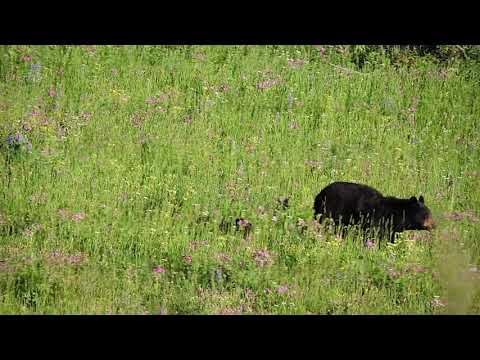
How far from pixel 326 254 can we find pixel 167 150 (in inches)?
151

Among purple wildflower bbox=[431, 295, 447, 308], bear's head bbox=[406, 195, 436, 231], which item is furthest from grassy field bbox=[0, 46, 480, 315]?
bear's head bbox=[406, 195, 436, 231]

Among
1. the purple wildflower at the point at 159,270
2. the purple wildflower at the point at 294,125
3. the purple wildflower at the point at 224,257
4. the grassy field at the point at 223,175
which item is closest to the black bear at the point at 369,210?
the grassy field at the point at 223,175

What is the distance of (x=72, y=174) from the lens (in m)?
11.2

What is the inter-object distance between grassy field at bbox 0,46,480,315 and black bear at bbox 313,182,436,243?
211 mm

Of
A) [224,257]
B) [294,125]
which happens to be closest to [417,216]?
[224,257]

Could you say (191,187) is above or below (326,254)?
above

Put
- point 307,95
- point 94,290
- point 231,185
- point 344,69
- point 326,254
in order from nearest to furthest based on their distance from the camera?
1. point 94,290
2. point 326,254
3. point 231,185
4. point 307,95
5. point 344,69

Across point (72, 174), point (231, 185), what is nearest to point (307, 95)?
point (231, 185)

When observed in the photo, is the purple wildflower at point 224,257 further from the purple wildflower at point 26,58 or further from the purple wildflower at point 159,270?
the purple wildflower at point 26,58

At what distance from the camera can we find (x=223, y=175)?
11.6 m

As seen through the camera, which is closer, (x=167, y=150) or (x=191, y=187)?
(x=191, y=187)

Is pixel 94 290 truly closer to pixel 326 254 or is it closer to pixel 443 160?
pixel 326 254
